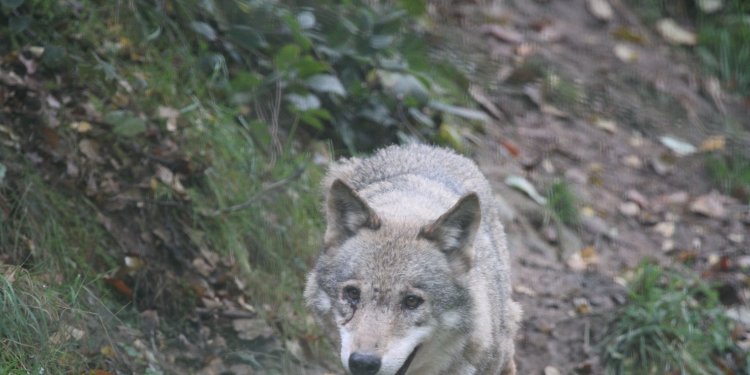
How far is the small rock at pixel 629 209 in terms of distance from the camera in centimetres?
961

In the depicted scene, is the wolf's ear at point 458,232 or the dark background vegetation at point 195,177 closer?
the wolf's ear at point 458,232

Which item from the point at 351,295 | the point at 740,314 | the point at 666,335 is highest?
the point at 351,295

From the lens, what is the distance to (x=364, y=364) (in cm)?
454

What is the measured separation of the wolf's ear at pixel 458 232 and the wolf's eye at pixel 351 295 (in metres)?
0.47

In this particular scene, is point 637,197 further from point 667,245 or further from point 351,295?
point 351,295

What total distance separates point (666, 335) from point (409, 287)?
3061 mm

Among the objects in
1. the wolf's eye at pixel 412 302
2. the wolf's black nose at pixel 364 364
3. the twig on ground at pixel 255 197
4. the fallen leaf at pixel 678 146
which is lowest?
the fallen leaf at pixel 678 146

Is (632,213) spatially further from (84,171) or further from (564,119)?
(84,171)

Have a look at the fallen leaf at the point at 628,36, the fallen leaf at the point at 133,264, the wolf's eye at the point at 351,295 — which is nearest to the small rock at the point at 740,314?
the wolf's eye at the point at 351,295

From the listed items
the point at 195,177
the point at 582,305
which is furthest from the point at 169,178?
the point at 582,305

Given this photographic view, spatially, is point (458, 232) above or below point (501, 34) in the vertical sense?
above

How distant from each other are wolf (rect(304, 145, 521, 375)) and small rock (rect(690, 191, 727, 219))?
14.9ft

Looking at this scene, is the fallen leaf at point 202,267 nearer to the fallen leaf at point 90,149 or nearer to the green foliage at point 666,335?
the fallen leaf at point 90,149

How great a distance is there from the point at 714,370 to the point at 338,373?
2.75 m
